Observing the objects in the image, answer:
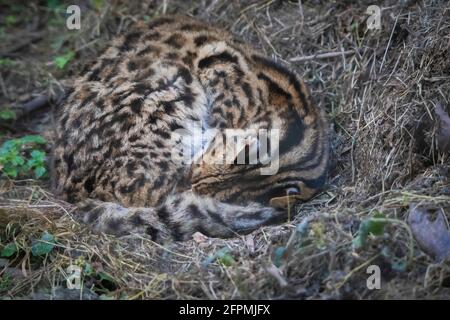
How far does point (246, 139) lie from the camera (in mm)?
4988

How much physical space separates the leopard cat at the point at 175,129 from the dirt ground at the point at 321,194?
0.55 feet

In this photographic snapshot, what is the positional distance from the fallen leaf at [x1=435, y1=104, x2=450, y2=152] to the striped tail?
125 cm

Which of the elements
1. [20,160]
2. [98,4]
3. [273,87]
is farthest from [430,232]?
[98,4]

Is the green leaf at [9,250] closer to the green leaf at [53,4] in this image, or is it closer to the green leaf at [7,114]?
the green leaf at [7,114]

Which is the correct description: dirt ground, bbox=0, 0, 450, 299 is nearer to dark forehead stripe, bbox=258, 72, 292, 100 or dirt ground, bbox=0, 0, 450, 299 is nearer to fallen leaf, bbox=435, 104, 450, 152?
fallen leaf, bbox=435, 104, 450, 152

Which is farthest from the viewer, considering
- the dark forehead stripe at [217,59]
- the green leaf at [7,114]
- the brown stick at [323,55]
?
the green leaf at [7,114]

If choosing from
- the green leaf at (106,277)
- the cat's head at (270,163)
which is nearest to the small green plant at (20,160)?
the cat's head at (270,163)

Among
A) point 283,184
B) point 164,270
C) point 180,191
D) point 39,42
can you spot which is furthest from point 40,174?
point 39,42

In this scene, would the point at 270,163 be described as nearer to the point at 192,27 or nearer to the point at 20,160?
the point at 192,27

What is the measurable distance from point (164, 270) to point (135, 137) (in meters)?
1.14

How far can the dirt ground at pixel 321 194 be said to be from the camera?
382 centimetres

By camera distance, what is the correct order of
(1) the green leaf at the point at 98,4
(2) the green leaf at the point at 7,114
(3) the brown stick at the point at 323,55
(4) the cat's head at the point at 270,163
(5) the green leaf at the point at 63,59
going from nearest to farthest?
(4) the cat's head at the point at 270,163, (3) the brown stick at the point at 323,55, (2) the green leaf at the point at 7,114, (5) the green leaf at the point at 63,59, (1) the green leaf at the point at 98,4

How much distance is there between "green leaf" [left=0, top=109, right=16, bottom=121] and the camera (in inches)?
254

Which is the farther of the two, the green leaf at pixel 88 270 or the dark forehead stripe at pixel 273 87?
→ the dark forehead stripe at pixel 273 87
